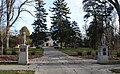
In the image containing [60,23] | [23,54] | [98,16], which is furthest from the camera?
[60,23]

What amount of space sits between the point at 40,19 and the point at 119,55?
5393 centimetres

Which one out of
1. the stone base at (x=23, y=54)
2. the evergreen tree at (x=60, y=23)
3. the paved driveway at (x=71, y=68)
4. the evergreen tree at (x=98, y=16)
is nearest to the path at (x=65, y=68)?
the paved driveway at (x=71, y=68)

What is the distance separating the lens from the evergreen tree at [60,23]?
82938mm

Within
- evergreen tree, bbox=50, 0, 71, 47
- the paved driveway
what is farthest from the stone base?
evergreen tree, bbox=50, 0, 71, 47

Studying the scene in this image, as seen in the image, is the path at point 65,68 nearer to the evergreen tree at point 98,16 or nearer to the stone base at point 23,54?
the stone base at point 23,54

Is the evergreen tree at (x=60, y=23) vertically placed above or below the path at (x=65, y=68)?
above

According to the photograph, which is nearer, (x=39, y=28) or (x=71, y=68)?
(x=71, y=68)

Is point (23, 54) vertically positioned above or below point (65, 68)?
above

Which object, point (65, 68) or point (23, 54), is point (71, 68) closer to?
point (65, 68)

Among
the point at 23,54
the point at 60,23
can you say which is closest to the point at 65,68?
the point at 23,54

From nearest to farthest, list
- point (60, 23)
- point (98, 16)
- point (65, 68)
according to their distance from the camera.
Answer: point (65, 68) < point (98, 16) < point (60, 23)

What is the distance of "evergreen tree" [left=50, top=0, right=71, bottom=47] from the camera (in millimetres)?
82938

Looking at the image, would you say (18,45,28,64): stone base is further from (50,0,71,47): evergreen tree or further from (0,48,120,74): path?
(50,0,71,47): evergreen tree

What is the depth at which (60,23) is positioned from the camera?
8319 centimetres
